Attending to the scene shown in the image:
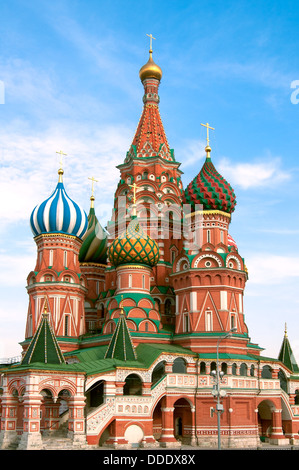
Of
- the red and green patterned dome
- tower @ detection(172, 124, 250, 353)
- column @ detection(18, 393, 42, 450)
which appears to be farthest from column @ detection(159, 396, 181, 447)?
the red and green patterned dome

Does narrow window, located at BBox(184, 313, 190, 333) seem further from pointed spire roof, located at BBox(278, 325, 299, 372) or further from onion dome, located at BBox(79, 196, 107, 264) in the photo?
onion dome, located at BBox(79, 196, 107, 264)

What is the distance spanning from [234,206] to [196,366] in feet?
33.9

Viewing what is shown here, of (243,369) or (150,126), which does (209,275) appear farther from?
(150,126)

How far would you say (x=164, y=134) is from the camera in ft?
146

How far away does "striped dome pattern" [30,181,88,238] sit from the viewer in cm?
3862

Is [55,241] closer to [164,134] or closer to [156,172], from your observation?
[156,172]

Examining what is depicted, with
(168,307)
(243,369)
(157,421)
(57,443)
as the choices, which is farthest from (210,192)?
(57,443)

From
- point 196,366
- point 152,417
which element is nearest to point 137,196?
point 196,366

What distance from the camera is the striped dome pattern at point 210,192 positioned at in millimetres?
37500

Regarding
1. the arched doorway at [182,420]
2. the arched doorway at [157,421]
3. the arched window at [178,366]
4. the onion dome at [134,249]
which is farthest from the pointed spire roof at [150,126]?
the arched doorway at [157,421]

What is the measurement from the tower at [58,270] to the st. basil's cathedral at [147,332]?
7 centimetres

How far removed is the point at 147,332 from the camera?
115 ft

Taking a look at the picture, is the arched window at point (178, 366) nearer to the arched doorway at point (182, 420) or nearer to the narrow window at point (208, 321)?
the arched doorway at point (182, 420)

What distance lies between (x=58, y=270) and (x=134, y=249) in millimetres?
5285
